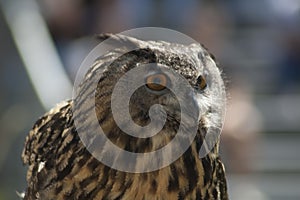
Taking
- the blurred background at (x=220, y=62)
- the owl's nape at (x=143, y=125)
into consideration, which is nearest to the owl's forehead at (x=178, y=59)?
the owl's nape at (x=143, y=125)

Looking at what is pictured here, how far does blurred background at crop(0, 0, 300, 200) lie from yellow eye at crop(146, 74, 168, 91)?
1643 millimetres

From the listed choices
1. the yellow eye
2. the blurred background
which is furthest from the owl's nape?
the blurred background

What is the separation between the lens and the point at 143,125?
112 inches

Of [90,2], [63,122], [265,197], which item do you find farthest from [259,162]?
[63,122]

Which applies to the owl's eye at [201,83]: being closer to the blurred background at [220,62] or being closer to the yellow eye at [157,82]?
the yellow eye at [157,82]

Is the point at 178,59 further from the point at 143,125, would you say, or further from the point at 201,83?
the point at 143,125

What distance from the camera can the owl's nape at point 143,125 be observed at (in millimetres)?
2777

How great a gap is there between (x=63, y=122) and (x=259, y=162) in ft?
11.7

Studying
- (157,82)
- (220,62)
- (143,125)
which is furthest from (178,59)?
(220,62)

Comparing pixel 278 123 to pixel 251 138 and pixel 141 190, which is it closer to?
pixel 251 138

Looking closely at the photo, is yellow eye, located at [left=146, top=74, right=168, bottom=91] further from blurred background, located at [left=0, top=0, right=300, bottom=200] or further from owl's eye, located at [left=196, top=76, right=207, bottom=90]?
blurred background, located at [left=0, top=0, right=300, bottom=200]

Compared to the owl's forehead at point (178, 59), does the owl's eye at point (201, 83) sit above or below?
below

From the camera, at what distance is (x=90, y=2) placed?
5.70 m

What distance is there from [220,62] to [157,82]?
2411 millimetres
